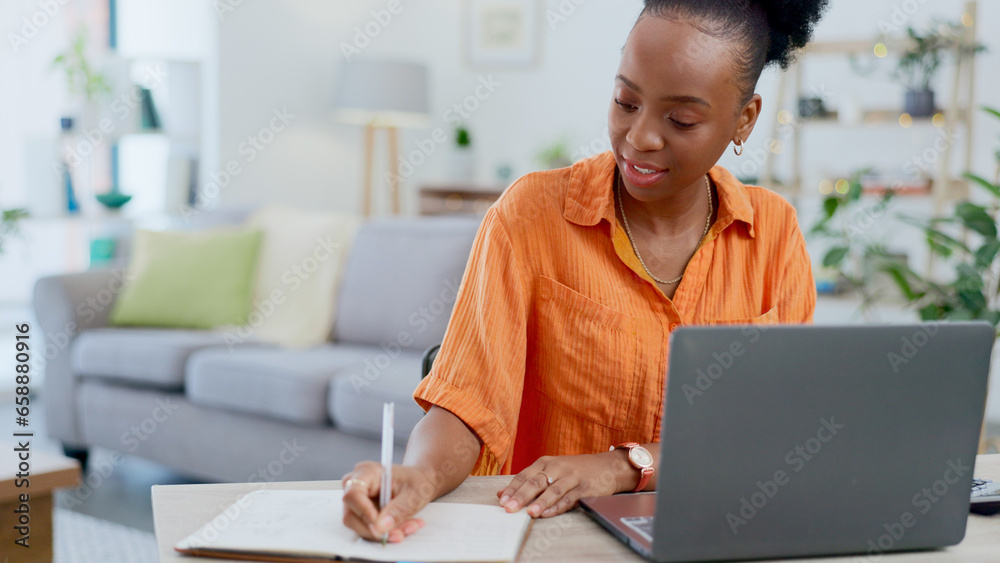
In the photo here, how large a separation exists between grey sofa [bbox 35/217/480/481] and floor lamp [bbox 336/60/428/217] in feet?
5.92

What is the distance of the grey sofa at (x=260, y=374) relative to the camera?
2.50 metres

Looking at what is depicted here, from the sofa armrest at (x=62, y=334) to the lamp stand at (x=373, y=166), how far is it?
2.03m

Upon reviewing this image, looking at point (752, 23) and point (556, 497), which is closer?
point (556, 497)

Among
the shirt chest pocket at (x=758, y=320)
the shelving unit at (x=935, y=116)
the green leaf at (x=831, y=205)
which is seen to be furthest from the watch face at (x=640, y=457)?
the shelving unit at (x=935, y=116)

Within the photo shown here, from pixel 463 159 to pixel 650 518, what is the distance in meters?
4.57

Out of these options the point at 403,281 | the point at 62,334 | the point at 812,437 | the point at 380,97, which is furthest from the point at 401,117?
the point at 812,437

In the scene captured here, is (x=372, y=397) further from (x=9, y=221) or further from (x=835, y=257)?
(x=9, y=221)

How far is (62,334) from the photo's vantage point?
2973 millimetres

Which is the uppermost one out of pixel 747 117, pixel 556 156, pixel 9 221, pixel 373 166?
pixel 747 117

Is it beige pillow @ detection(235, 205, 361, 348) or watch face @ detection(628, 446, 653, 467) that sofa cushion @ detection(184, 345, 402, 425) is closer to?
beige pillow @ detection(235, 205, 361, 348)

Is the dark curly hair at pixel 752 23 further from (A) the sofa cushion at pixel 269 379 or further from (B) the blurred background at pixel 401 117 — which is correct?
(B) the blurred background at pixel 401 117

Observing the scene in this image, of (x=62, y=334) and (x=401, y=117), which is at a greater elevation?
(x=401, y=117)

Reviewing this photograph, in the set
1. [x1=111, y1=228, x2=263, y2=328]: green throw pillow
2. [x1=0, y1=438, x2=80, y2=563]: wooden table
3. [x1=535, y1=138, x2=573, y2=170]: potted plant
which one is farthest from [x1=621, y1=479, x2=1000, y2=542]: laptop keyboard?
[x1=535, y1=138, x2=573, y2=170]: potted plant

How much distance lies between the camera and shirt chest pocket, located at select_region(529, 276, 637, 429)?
1.12m
